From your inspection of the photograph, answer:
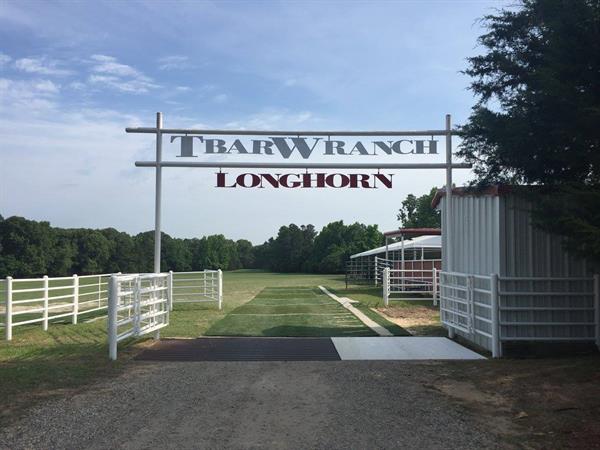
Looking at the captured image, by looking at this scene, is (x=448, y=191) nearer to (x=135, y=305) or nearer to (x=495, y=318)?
(x=495, y=318)

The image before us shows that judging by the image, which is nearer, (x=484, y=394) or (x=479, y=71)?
(x=484, y=394)

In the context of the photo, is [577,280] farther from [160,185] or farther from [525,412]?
[160,185]

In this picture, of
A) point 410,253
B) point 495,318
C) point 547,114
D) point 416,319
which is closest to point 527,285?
point 495,318

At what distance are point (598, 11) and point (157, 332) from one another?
9.12m

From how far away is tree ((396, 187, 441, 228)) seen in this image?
2741 inches

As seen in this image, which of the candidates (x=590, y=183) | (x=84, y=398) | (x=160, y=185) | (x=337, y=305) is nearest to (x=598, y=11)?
(x=590, y=183)

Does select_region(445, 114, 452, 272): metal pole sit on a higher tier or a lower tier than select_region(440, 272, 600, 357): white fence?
higher

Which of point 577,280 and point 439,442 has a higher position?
point 577,280

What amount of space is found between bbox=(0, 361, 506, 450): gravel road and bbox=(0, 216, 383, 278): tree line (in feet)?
198

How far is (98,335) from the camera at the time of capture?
1226 cm

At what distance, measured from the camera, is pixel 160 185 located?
586 inches

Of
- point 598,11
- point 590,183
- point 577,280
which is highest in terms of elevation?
point 598,11

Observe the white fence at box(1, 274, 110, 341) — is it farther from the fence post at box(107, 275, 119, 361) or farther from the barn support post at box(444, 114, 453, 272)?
the barn support post at box(444, 114, 453, 272)

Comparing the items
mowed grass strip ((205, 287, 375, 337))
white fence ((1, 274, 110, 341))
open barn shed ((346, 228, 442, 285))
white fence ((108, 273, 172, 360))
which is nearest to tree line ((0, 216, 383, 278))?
open barn shed ((346, 228, 442, 285))
